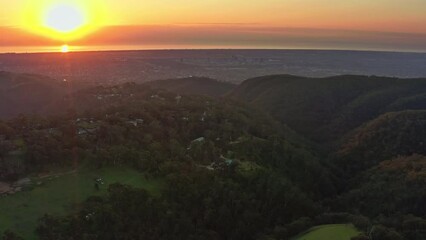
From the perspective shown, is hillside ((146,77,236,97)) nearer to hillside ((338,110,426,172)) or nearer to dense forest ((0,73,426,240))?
dense forest ((0,73,426,240))

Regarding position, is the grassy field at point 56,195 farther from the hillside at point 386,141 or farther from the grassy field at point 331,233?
the hillside at point 386,141

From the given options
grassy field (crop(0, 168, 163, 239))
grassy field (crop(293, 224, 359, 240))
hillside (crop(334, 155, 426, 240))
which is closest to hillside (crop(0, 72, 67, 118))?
grassy field (crop(0, 168, 163, 239))

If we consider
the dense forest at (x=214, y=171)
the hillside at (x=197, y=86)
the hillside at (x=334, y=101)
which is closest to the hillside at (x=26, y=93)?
the hillside at (x=197, y=86)

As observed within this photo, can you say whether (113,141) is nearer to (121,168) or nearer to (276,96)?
(121,168)

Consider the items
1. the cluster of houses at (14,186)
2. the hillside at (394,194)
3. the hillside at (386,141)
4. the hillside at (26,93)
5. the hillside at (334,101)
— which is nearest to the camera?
the cluster of houses at (14,186)

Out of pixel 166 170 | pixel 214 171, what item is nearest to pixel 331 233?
pixel 214 171

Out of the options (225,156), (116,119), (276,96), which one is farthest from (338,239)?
(276,96)

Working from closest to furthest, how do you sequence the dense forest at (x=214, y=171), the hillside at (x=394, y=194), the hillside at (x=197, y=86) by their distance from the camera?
1. the dense forest at (x=214, y=171)
2. the hillside at (x=394, y=194)
3. the hillside at (x=197, y=86)
